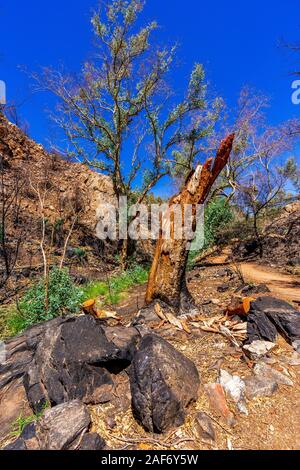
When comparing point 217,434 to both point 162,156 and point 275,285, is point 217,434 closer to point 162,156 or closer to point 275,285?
point 275,285

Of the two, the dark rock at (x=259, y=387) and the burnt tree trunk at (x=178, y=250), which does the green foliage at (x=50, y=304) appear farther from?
the dark rock at (x=259, y=387)

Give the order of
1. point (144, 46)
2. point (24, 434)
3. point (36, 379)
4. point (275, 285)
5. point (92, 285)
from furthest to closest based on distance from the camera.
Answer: point (144, 46) → point (92, 285) → point (275, 285) → point (36, 379) → point (24, 434)

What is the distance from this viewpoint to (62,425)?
1.80 meters

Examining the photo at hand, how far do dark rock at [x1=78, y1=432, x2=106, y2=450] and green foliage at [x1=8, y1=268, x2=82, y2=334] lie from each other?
2.39 m

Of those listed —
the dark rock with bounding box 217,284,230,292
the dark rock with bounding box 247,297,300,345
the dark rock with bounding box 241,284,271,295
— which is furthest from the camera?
the dark rock with bounding box 217,284,230,292

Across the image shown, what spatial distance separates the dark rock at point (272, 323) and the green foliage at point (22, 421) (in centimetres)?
206

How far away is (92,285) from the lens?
6660 millimetres

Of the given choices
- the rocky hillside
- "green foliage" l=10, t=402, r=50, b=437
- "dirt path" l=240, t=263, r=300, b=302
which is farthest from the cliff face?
"green foliage" l=10, t=402, r=50, b=437

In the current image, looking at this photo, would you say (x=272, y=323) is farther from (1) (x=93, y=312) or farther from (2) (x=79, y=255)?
(2) (x=79, y=255)

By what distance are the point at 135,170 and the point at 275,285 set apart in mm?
6291

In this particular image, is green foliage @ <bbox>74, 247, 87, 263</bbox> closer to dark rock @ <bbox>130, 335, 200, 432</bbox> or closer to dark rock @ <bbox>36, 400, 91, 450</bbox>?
dark rock @ <bbox>130, 335, 200, 432</bbox>

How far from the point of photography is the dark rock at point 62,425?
1.72m

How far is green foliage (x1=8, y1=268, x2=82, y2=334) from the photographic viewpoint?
13.1 feet
